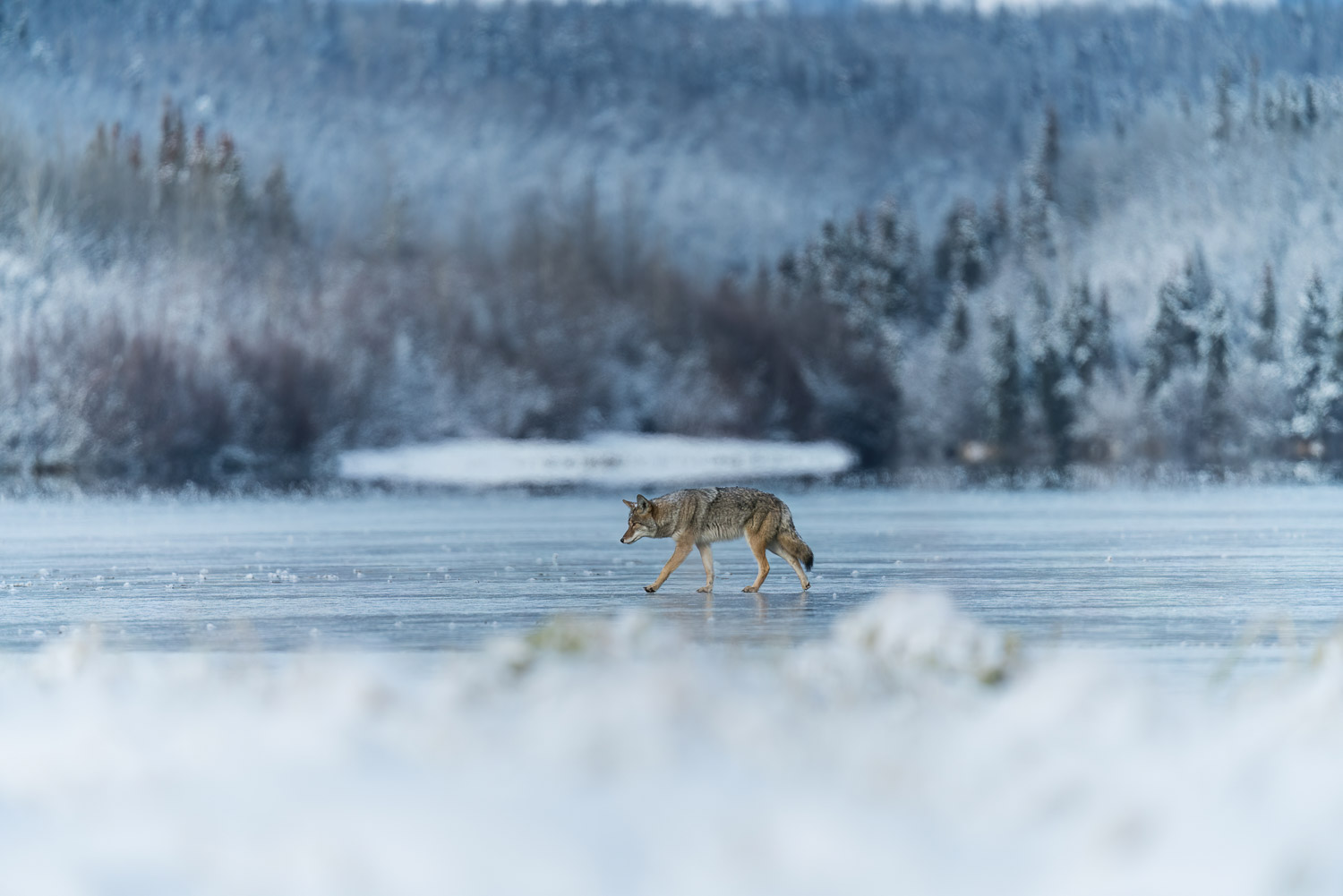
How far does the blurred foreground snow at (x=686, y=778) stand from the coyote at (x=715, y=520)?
655cm

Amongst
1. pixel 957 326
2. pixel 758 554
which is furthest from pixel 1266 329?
pixel 758 554

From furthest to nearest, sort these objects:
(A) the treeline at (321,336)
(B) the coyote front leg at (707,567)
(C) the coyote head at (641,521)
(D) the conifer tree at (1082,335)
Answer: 1. (D) the conifer tree at (1082,335)
2. (A) the treeline at (321,336)
3. (B) the coyote front leg at (707,567)
4. (C) the coyote head at (641,521)

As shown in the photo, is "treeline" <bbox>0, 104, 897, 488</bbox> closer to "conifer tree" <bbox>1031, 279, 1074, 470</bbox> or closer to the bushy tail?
"conifer tree" <bbox>1031, 279, 1074, 470</bbox>

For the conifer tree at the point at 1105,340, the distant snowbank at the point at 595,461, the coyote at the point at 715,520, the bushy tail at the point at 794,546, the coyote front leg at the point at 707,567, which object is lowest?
the distant snowbank at the point at 595,461

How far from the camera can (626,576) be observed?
65.1 feet

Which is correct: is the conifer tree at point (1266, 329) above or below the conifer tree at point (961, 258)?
below

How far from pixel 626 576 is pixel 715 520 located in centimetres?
403

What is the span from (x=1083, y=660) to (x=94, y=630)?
5.95 metres

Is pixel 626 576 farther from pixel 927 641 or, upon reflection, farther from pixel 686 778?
pixel 686 778

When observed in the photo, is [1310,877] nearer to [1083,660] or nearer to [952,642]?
[1083,660]

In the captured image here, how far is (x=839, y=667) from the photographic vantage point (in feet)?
28.6

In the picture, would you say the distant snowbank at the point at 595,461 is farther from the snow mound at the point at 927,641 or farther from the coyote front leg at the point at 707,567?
the snow mound at the point at 927,641

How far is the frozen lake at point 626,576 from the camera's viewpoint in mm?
13961

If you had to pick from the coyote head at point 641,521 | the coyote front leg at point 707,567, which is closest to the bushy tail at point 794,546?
the coyote front leg at point 707,567
